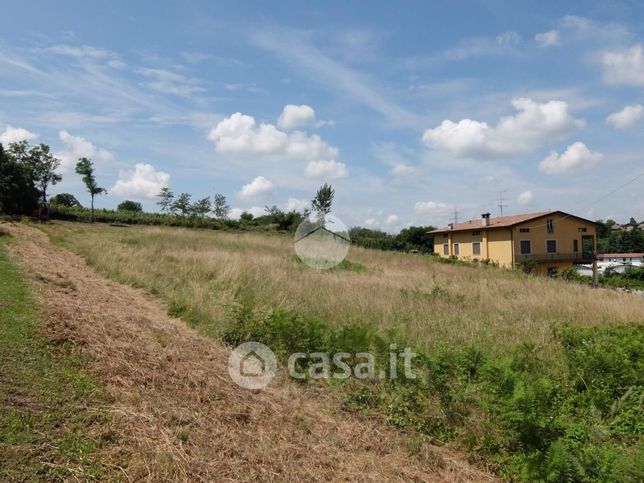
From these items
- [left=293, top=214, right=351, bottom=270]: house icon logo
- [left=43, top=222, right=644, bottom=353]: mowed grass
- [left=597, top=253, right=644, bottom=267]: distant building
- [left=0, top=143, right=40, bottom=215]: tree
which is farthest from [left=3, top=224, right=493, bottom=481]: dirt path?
[left=597, top=253, right=644, bottom=267]: distant building

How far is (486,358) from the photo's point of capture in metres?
4.82

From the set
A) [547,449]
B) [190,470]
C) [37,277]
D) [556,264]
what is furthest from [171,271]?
[556,264]

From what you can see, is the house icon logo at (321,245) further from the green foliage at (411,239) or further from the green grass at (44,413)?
the green foliage at (411,239)

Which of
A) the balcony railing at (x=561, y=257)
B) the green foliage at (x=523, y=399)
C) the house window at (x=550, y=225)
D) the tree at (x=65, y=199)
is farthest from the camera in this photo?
the tree at (x=65, y=199)

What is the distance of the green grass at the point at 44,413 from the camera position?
2492 millimetres

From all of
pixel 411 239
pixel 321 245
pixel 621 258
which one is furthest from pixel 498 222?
pixel 621 258

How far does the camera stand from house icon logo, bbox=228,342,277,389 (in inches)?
180

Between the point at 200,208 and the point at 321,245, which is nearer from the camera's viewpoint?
the point at 321,245

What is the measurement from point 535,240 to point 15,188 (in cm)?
4592

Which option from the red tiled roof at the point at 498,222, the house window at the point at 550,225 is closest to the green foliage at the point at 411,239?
the red tiled roof at the point at 498,222

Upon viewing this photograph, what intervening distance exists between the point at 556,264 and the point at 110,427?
45274 millimetres

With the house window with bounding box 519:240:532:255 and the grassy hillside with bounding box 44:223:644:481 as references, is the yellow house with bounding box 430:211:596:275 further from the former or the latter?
the grassy hillside with bounding box 44:223:644:481

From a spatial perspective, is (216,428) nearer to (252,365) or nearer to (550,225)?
(252,365)

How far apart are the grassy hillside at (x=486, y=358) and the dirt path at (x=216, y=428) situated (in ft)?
→ 1.30
